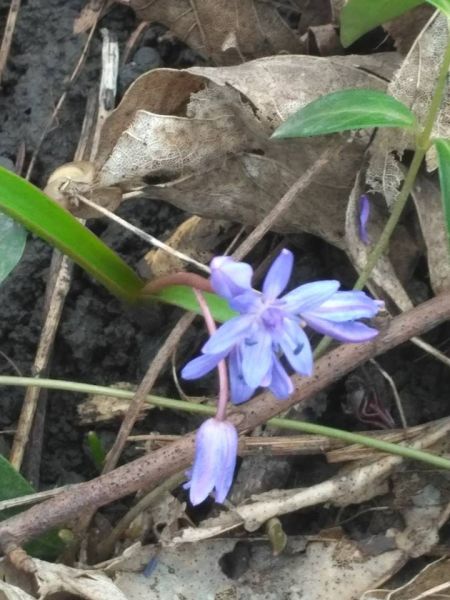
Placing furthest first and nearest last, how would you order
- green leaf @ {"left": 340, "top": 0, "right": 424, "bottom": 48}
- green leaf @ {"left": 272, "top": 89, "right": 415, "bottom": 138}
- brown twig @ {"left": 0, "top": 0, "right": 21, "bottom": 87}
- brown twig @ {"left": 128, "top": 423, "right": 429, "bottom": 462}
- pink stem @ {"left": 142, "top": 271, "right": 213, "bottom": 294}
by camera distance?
brown twig @ {"left": 0, "top": 0, "right": 21, "bottom": 87}, green leaf @ {"left": 340, "top": 0, "right": 424, "bottom": 48}, brown twig @ {"left": 128, "top": 423, "right": 429, "bottom": 462}, green leaf @ {"left": 272, "top": 89, "right": 415, "bottom": 138}, pink stem @ {"left": 142, "top": 271, "right": 213, "bottom": 294}

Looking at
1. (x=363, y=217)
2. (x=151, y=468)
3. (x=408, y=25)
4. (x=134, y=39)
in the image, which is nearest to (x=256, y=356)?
(x=151, y=468)

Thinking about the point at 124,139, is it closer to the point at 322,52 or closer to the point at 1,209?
the point at 1,209

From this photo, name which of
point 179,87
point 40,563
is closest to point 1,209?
point 179,87

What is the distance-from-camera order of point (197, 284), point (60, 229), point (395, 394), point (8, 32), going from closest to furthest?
point (197, 284), point (60, 229), point (395, 394), point (8, 32)

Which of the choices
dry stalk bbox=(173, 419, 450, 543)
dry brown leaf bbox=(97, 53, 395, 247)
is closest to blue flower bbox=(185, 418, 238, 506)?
dry stalk bbox=(173, 419, 450, 543)

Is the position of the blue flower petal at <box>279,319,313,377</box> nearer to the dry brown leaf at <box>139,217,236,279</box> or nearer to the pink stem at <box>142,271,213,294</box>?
the pink stem at <box>142,271,213,294</box>

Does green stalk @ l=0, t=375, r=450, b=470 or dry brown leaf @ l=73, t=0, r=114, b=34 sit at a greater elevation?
dry brown leaf @ l=73, t=0, r=114, b=34

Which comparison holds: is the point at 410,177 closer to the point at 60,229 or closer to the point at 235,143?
the point at 235,143
